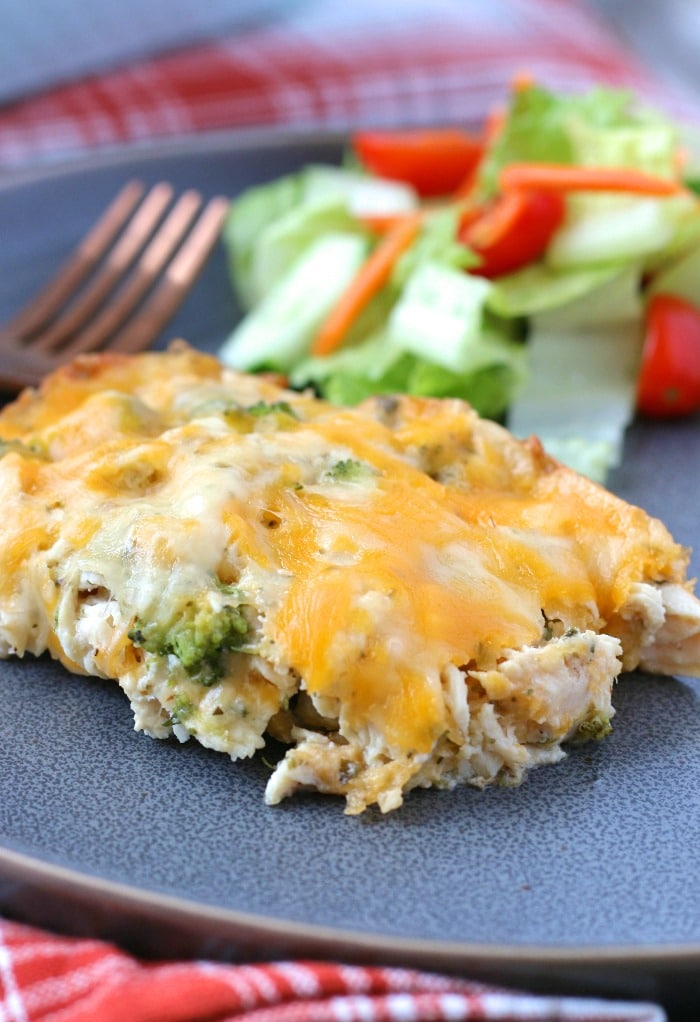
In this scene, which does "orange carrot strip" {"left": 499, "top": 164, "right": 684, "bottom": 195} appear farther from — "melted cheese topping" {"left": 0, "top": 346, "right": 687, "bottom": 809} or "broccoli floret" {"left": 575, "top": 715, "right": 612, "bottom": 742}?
"broccoli floret" {"left": 575, "top": 715, "right": 612, "bottom": 742}

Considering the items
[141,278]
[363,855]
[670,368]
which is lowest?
[670,368]

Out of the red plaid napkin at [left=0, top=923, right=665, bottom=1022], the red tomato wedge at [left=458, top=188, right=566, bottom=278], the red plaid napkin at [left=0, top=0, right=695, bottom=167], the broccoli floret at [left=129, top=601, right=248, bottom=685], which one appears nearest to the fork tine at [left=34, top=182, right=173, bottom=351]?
the red plaid napkin at [left=0, top=0, right=695, bottom=167]

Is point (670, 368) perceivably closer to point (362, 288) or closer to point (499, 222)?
point (499, 222)

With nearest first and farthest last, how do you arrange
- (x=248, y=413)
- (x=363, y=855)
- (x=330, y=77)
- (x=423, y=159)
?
(x=363, y=855) → (x=248, y=413) → (x=423, y=159) → (x=330, y=77)

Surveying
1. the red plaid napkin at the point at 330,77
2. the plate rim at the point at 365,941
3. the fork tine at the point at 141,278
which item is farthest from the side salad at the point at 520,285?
the plate rim at the point at 365,941

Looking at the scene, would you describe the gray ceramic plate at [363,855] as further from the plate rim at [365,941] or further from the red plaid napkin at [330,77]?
the red plaid napkin at [330,77]

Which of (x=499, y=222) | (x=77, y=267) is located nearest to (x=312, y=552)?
(x=499, y=222)
